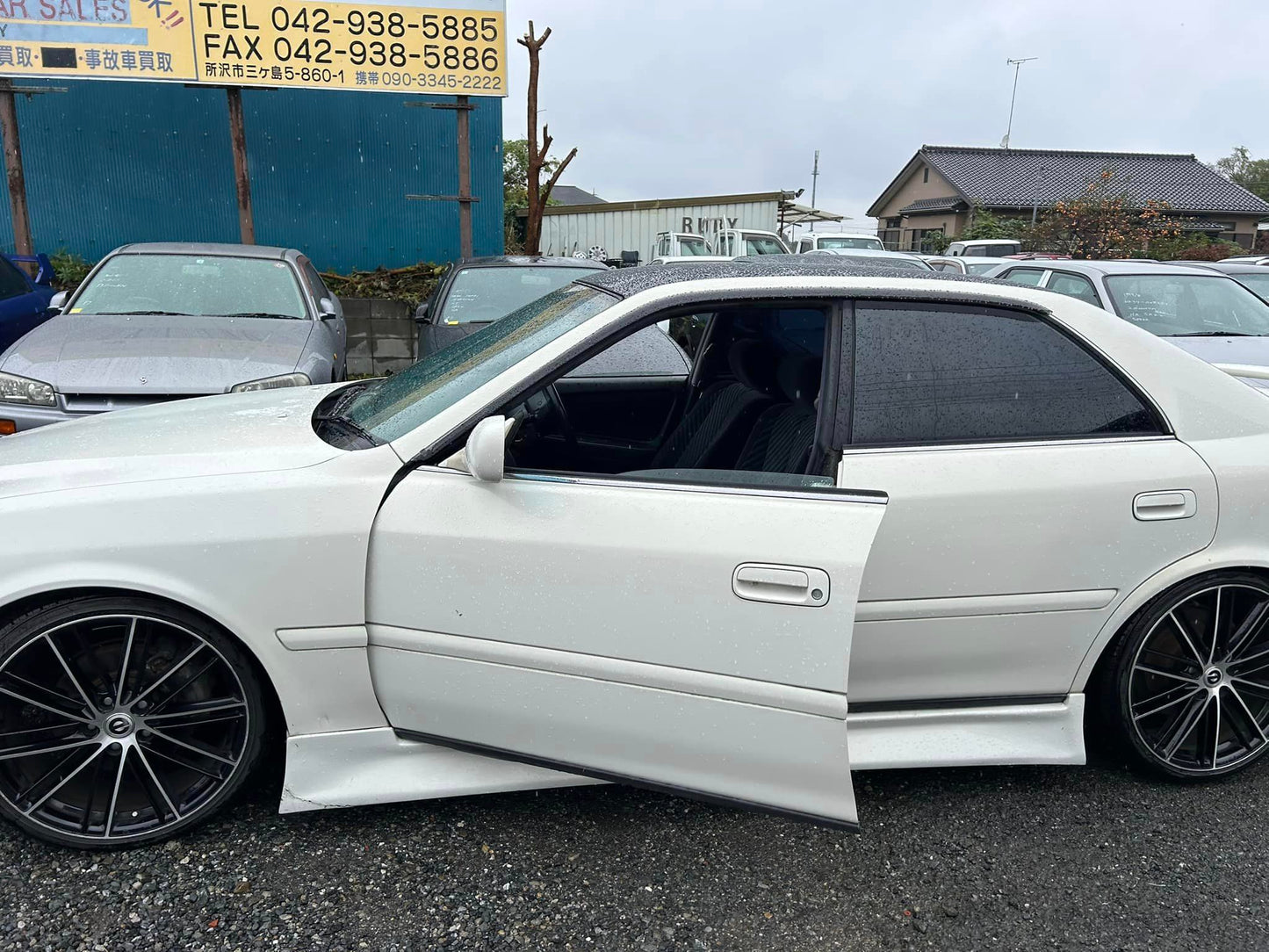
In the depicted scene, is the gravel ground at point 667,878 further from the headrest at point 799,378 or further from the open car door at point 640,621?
the headrest at point 799,378

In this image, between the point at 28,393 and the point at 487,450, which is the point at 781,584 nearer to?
the point at 487,450

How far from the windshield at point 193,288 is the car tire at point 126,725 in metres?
4.08

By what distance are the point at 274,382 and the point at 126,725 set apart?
2890mm

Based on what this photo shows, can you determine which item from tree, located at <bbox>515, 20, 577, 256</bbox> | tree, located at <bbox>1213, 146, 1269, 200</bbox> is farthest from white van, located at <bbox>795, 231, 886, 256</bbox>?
tree, located at <bbox>1213, 146, 1269, 200</bbox>

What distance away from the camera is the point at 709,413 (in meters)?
3.34

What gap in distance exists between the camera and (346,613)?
91.0 inches

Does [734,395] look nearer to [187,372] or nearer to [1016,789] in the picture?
[1016,789]

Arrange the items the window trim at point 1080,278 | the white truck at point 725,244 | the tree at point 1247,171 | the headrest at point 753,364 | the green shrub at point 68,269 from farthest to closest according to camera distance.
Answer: the tree at point 1247,171 → the white truck at point 725,244 → the green shrub at point 68,269 → the window trim at point 1080,278 → the headrest at point 753,364

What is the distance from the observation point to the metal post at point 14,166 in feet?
31.8

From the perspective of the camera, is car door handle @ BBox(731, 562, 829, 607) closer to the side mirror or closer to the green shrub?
the side mirror

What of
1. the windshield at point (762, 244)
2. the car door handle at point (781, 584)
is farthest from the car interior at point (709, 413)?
the windshield at point (762, 244)

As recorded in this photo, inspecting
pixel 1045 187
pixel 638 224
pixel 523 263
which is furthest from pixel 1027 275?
pixel 1045 187

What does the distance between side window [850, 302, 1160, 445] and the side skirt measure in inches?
32.5

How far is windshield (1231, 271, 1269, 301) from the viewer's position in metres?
10.2
